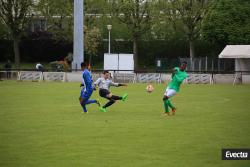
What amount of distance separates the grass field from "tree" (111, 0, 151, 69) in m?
Result: 41.6

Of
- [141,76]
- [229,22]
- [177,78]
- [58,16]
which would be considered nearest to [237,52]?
[141,76]

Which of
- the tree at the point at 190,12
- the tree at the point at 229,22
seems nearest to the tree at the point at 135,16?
the tree at the point at 190,12

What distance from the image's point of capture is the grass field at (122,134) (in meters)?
15.8

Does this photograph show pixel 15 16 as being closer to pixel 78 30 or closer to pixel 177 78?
pixel 78 30

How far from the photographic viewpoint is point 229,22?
6788cm

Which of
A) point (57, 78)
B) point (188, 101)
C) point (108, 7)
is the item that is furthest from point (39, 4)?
point (188, 101)

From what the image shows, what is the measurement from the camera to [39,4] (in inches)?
3022

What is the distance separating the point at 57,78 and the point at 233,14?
60.0 feet

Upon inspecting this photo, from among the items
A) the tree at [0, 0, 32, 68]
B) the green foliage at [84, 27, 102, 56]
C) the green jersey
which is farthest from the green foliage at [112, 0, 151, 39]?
A: the green jersey

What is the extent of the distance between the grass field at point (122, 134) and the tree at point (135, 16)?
1638 inches

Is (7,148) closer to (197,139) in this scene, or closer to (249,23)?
(197,139)

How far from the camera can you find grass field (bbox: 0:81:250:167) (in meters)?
15.8

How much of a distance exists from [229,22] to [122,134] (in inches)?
1926

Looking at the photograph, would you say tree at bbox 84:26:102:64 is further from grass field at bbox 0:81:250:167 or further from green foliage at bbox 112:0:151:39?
grass field at bbox 0:81:250:167
